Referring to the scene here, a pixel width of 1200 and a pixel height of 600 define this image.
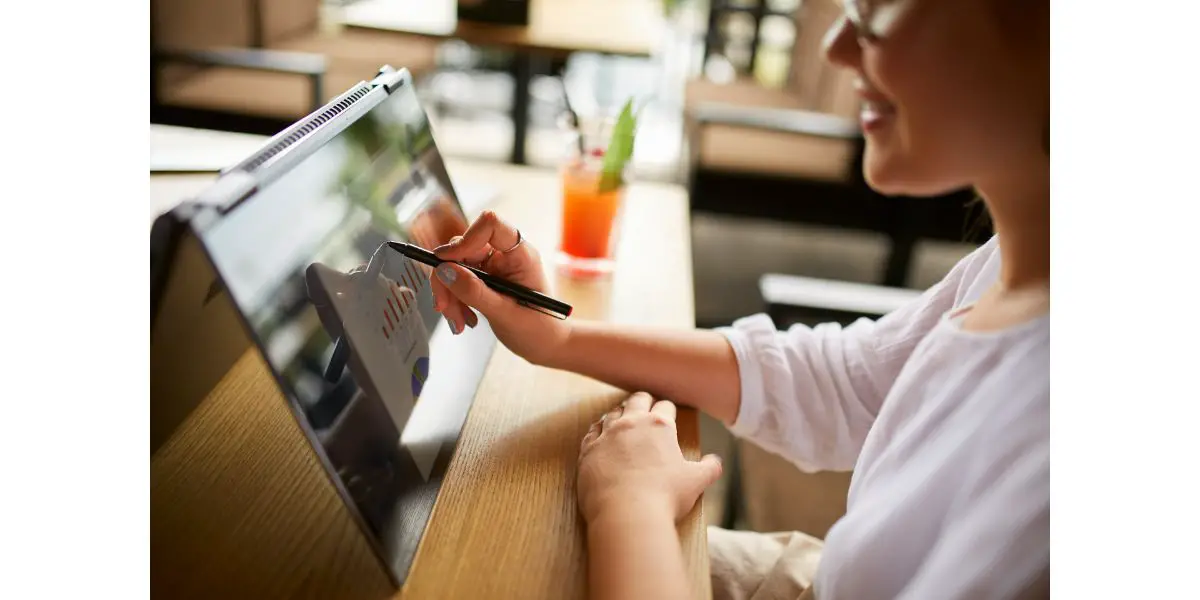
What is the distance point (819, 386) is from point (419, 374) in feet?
1.35

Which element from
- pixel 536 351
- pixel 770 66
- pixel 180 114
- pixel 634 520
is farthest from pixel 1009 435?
pixel 770 66

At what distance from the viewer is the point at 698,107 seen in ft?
8.30

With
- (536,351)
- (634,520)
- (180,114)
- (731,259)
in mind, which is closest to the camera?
(634,520)

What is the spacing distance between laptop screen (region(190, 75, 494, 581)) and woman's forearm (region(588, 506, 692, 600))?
13 centimetres

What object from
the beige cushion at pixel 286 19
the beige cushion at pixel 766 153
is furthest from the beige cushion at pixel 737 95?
the beige cushion at pixel 286 19

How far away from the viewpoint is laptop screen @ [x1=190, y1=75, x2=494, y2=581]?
0.51 meters

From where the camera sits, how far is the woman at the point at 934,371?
1.75ft

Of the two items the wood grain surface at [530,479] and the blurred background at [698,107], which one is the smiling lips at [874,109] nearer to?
the blurred background at [698,107]

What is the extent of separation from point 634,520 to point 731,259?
2.55m

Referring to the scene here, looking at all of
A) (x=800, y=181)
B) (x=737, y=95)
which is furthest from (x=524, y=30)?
(x=800, y=181)

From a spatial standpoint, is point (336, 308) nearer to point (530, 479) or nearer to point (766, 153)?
point (530, 479)

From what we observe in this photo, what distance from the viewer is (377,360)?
63cm

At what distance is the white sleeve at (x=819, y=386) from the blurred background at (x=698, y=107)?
0.15 m
